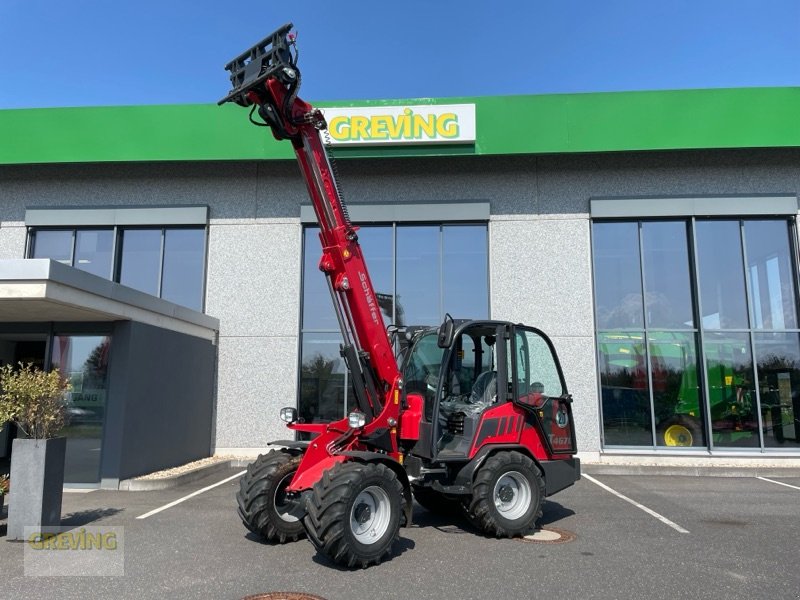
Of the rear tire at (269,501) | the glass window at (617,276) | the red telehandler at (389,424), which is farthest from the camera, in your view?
the glass window at (617,276)

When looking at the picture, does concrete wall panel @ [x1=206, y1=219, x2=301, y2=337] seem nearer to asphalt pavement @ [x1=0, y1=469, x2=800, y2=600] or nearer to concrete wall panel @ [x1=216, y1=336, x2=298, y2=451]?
concrete wall panel @ [x1=216, y1=336, x2=298, y2=451]

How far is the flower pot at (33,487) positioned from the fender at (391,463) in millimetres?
3490

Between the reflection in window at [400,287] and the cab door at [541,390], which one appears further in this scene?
the reflection in window at [400,287]

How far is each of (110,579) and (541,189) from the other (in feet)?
36.9

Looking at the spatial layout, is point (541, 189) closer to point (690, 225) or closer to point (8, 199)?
point (690, 225)

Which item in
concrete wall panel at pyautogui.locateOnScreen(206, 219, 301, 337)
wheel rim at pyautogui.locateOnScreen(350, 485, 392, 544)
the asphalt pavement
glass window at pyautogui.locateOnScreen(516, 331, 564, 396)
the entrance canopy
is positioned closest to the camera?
the asphalt pavement

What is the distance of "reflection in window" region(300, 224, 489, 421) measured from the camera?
12844mm

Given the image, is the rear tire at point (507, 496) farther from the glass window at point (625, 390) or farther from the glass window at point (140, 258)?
the glass window at point (140, 258)

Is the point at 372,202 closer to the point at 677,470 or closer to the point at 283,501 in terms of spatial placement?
the point at 283,501

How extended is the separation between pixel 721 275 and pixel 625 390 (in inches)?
137

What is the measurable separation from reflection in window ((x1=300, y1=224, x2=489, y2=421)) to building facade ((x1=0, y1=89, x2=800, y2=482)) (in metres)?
0.05

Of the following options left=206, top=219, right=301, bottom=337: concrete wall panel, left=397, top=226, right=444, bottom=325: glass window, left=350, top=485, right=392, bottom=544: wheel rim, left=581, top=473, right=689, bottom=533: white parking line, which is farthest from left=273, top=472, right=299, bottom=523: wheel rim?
left=397, top=226, right=444, bottom=325: glass window

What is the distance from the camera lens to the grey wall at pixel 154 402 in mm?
9516

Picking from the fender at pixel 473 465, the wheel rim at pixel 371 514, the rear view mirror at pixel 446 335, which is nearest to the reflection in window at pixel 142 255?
the rear view mirror at pixel 446 335
